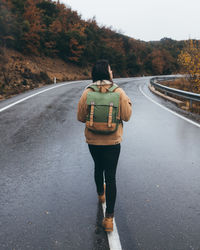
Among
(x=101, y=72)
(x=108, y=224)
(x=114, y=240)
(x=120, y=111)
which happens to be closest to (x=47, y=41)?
(x=101, y=72)

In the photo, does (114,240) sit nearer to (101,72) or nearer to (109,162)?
(109,162)

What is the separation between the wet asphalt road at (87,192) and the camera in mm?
3008

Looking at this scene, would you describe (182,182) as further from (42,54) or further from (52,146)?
(42,54)

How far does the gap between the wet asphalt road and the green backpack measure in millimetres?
1209

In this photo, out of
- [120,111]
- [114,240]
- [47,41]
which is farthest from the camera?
[47,41]

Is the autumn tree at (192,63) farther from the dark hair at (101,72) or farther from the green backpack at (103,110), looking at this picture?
the green backpack at (103,110)

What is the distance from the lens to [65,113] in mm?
10406

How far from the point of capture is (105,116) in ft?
9.88

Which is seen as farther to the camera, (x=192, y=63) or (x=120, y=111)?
(x=192, y=63)

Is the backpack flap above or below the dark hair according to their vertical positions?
below

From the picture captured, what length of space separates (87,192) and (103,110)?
1.61 metres

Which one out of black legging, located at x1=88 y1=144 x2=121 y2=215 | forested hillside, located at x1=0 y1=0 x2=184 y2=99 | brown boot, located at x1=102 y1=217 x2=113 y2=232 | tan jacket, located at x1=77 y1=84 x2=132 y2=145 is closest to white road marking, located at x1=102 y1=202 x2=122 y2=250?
brown boot, located at x1=102 y1=217 x2=113 y2=232

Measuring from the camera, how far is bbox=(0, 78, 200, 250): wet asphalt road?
3008mm

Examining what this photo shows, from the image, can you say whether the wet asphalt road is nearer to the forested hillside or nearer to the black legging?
the black legging
